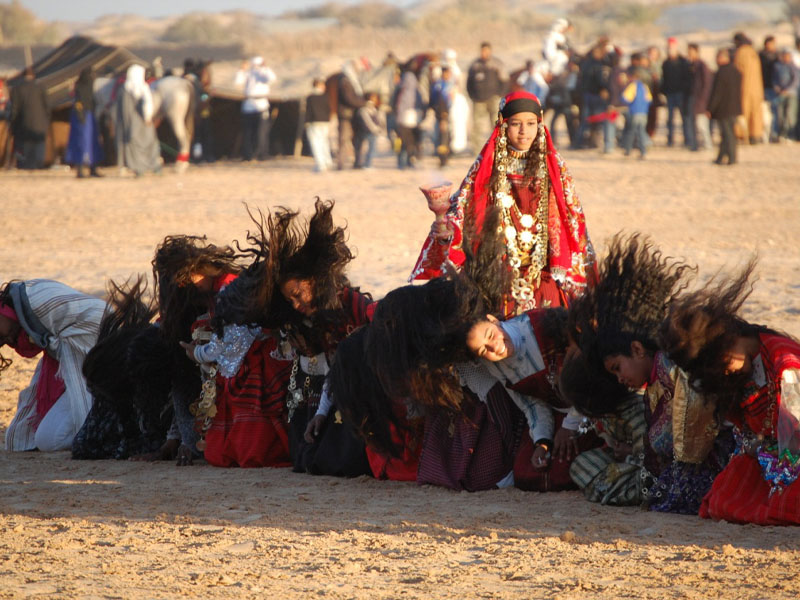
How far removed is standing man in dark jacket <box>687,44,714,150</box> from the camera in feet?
69.4

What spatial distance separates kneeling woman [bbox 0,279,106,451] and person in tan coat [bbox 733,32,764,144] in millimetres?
14496

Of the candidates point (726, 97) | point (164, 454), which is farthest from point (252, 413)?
point (726, 97)

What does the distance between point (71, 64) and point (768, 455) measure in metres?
20.3

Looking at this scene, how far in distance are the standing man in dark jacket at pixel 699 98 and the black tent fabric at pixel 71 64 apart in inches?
403

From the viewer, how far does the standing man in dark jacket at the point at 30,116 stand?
66.3 ft

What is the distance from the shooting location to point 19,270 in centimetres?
1159

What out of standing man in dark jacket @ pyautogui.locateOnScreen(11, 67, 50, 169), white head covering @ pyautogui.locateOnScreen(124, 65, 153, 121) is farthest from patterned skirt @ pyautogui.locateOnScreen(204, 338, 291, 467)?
standing man in dark jacket @ pyautogui.locateOnScreen(11, 67, 50, 169)

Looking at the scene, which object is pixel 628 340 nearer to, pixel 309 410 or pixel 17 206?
pixel 309 410

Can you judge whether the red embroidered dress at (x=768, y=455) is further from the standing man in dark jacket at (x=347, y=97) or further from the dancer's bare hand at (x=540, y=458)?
the standing man in dark jacket at (x=347, y=97)

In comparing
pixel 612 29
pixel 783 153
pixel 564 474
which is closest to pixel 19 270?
pixel 564 474

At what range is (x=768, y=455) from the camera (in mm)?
4375

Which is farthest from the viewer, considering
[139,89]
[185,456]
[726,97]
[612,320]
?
[139,89]

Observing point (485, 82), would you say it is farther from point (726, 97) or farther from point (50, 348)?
point (50, 348)

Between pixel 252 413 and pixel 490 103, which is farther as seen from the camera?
pixel 490 103
